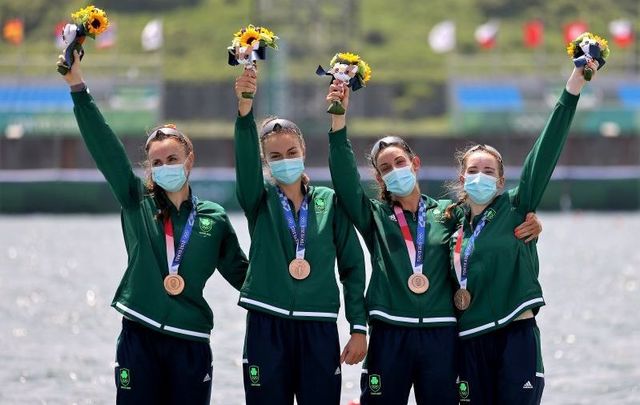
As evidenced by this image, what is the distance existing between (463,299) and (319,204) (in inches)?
35.9

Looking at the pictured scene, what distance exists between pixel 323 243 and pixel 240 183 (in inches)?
21.1

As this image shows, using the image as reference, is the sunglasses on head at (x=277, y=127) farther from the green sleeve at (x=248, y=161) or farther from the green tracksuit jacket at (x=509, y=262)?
the green tracksuit jacket at (x=509, y=262)

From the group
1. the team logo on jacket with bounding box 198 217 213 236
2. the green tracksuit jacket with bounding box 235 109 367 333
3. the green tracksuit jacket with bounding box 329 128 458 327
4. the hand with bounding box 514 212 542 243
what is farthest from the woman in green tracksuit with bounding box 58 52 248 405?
the hand with bounding box 514 212 542 243

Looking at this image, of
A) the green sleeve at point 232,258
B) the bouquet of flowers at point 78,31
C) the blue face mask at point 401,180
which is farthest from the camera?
the green sleeve at point 232,258

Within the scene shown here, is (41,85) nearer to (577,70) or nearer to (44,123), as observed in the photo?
(44,123)

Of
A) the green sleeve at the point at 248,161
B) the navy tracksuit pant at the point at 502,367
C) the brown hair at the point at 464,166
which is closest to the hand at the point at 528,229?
the brown hair at the point at 464,166

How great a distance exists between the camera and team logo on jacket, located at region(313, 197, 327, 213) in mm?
7859

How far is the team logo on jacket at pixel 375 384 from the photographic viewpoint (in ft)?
25.4

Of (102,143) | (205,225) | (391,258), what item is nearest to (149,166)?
(102,143)

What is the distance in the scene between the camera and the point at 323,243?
7762mm

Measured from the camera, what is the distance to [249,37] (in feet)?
25.4

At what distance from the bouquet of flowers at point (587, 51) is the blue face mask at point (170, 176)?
85.0 inches

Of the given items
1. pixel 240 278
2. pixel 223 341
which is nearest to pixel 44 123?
pixel 223 341

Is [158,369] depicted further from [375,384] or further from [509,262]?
[509,262]
